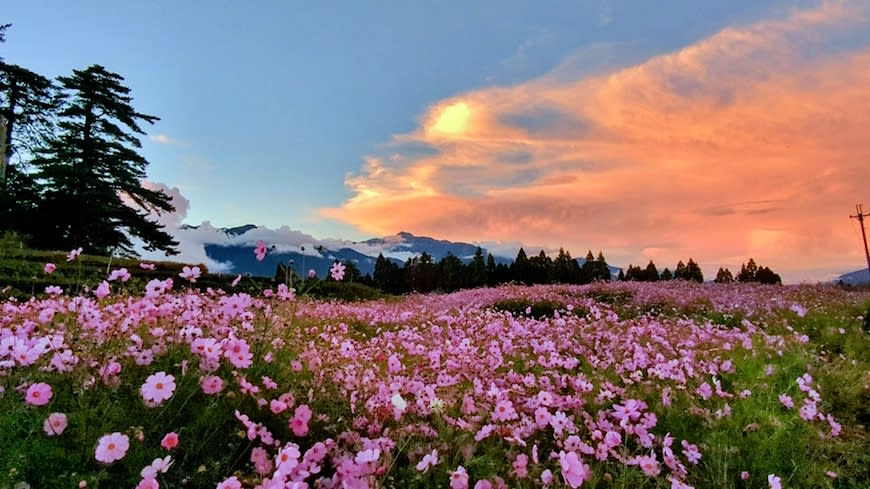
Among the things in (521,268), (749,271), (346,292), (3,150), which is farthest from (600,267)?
(3,150)

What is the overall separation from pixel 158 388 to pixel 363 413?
4.56 ft

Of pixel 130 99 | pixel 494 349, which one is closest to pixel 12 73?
pixel 130 99

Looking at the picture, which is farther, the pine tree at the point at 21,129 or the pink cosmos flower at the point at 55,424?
the pine tree at the point at 21,129

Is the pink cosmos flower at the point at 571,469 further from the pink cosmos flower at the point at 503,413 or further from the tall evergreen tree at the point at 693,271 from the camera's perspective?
the tall evergreen tree at the point at 693,271

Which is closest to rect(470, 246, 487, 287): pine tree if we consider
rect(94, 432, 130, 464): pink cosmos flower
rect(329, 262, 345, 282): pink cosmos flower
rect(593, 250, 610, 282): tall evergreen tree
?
rect(593, 250, 610, 282): tall evergreen tree

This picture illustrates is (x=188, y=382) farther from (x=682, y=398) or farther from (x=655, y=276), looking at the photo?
(x=655, y=276)

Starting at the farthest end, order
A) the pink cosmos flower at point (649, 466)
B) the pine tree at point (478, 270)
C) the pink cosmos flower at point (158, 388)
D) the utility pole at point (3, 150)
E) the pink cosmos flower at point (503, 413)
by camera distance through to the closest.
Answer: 1. the pine tree at point (478, 270)
2. the utility pole at point (3, 150)
3. the pink cosmos flower at point (503, 413)
4. the pink cosmos flower at point (649, 466)
5. the pink cosmos flower at point (158, 388)

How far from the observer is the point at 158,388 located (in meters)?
2.50

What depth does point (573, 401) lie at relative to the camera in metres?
3.95

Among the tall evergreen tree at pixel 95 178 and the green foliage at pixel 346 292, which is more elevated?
the tall evergreen tree at pixel 95 178

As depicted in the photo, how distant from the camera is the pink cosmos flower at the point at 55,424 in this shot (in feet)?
7.69

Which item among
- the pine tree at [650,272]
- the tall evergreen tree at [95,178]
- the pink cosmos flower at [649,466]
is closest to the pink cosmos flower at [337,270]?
the pink cosmos flower at [649,466]

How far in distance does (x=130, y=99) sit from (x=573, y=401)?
38.0m

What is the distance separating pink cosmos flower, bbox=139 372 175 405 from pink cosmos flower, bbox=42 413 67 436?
1.05ft
